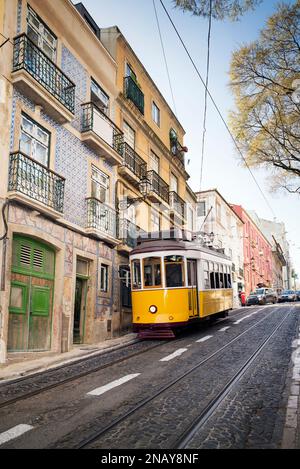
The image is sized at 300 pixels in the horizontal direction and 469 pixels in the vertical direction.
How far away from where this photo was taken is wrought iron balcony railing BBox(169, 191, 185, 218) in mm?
23194

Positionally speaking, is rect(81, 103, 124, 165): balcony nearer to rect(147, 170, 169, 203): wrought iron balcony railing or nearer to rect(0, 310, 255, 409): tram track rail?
rect(147, 170, 169, 203): wrought iron balcony railing

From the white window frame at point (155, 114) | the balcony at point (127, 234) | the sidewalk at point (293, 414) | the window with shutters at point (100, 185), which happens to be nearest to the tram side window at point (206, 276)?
the balcony at point (127, 234)

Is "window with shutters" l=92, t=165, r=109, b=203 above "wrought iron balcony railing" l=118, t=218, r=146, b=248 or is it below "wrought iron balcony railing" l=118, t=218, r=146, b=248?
above

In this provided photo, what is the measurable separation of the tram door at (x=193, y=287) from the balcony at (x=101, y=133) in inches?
214

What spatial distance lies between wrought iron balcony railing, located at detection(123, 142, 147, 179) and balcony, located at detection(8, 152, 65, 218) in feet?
19.1

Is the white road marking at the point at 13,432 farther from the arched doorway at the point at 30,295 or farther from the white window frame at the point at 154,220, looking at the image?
the white window frame at the point at 154,220

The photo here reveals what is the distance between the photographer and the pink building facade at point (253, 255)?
169 feet

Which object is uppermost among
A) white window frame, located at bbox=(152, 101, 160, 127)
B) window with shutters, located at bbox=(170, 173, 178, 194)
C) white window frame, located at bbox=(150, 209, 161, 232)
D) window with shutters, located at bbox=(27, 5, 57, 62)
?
white window frame, located at bbox=(152, 101, 160, 127)

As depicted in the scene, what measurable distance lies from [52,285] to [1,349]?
3286 mm

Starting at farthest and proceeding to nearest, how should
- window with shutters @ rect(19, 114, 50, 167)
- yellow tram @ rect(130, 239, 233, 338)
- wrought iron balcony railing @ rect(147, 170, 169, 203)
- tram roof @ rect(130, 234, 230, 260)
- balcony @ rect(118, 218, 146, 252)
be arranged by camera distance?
wrought iron balcony railing @ rect(147, 170, 169, 203) → balcony @ rect(118, 218, 146, 252) → tram roof @ rect(130, 234, 230, 260) → yellow tram @ rect(130, 239, 233, 338) → window with shutters @ rect(19, 114, 50, 167)

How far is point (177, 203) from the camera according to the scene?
24.4 metres

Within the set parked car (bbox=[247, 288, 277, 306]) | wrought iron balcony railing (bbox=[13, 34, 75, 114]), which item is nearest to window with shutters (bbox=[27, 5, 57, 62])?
wrought iron balcony railing (bbox=[13, 34, 75, 114])

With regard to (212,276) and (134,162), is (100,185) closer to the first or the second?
(134,162)

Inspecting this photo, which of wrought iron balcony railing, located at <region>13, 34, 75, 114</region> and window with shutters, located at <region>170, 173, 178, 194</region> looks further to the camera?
window with shutters, located at <region>170, 173, 178, 194</region>
